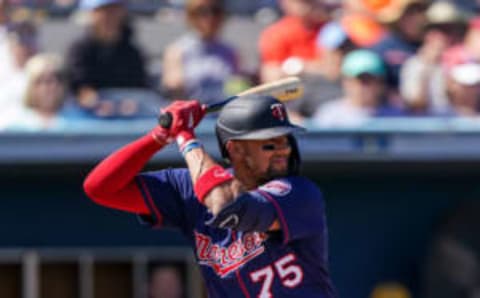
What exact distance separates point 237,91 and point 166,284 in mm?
1269

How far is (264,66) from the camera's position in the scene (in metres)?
7.67

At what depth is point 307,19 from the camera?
25.3 ft

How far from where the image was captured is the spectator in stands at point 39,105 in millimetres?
7371

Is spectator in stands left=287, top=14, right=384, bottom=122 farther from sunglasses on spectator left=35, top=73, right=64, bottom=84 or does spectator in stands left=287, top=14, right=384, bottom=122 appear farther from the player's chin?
the player's chin

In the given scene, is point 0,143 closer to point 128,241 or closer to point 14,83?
point 14,83

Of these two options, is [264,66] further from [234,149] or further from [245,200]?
[245,200]

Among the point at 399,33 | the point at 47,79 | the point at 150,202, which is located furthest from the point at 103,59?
the point at 150,202

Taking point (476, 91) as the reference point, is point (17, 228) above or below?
below

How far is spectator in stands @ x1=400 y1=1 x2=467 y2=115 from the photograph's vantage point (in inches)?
297

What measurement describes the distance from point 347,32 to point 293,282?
3.98 meters

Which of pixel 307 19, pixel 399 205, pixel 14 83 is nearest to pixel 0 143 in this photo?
pixel 14 83

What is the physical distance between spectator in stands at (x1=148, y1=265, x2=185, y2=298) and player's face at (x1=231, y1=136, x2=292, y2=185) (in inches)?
158

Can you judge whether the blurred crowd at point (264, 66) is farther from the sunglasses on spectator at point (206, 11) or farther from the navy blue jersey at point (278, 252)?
the navy blue jersey at point (278, 252)

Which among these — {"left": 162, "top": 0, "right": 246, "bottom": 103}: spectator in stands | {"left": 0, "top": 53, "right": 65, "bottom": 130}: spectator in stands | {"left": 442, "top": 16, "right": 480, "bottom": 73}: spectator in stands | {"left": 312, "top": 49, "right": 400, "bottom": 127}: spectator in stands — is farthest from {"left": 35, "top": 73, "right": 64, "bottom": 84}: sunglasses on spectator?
{"left": 442, "top": 16, "right": 480, "bottom": 73}: spectator in stands
